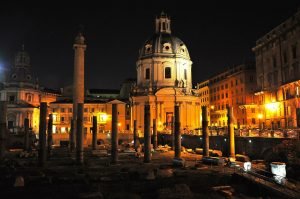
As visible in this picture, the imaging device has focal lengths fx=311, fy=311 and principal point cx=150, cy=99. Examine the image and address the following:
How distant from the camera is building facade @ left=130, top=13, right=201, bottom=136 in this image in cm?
7112

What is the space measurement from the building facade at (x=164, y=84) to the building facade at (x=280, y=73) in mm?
20637

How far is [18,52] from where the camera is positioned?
9062 centimetres

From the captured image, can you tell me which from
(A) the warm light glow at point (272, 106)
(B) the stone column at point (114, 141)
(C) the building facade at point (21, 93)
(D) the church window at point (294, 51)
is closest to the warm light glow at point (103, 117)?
(C) the building facade at point (21, 93)

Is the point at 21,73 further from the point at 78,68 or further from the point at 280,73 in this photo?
the point at 280,73

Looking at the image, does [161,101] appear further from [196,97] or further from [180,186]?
[180,186]

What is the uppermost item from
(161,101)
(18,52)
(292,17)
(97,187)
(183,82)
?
(18,52)

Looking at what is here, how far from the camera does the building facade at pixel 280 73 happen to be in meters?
43.6

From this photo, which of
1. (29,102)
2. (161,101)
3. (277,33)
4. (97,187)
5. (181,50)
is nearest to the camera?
(97,187)

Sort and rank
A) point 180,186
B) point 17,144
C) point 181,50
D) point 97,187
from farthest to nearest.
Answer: point 181,50 < point 17,144 < point 97,187 < point 180,186

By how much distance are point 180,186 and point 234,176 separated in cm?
481

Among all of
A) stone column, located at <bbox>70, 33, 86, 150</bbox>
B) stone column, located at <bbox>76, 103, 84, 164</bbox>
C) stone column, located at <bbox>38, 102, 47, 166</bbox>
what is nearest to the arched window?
stone column, located at <bbox>70, 33, 86, 150</bbox>

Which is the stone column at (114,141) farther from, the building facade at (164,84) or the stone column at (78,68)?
the building facade at (164,84)

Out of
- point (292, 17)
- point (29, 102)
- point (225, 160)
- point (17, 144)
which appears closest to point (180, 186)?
point (225, 160)

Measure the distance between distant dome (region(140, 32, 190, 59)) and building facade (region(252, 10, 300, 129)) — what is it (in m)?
23.8
